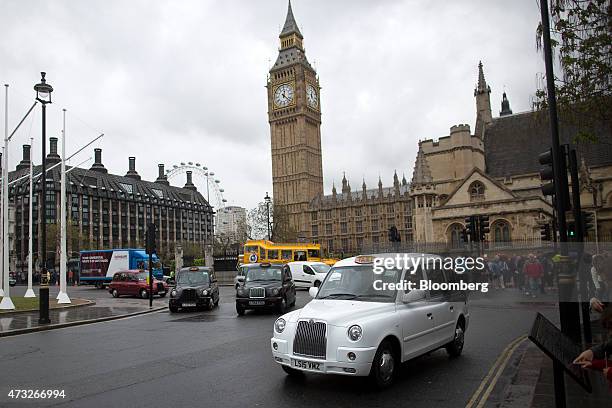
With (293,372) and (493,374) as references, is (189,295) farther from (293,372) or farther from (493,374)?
(493,374)

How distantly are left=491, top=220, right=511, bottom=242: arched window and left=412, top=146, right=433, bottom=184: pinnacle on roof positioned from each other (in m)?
10.5

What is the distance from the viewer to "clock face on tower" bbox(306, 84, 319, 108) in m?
118

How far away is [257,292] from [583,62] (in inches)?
470

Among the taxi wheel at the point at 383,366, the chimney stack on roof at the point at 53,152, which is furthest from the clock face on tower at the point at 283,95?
the taxi wheel at the point at 383,366

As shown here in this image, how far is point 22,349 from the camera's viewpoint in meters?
11.1

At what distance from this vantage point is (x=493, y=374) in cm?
778

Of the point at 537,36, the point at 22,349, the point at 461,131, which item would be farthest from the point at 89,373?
the point at 461,131

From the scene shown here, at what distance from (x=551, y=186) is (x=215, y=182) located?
9763cm

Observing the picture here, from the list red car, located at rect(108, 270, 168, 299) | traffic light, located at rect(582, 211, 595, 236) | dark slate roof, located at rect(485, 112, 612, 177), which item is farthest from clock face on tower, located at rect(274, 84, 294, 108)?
traffic light, located at rect(582, 211, 595, 236)

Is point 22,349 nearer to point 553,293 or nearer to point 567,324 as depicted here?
point 567,324

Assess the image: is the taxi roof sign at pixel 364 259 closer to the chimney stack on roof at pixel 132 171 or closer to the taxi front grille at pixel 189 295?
the taxi front grille at pixel 189 295

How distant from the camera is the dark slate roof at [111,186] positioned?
307 ft

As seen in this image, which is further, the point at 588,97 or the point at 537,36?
the point at 588,97

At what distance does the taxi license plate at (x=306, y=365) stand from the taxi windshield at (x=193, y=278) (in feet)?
45.8
